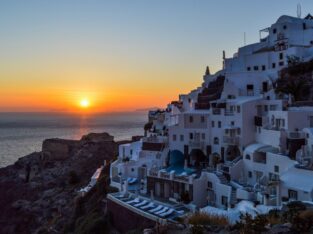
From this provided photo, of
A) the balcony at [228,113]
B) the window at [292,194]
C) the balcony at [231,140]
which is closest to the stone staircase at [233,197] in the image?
the window at [292,194]

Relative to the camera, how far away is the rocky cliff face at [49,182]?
51.2 meters

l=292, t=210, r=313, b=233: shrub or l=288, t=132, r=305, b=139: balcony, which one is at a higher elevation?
l=288, t=132, r=305, b=139: balcony

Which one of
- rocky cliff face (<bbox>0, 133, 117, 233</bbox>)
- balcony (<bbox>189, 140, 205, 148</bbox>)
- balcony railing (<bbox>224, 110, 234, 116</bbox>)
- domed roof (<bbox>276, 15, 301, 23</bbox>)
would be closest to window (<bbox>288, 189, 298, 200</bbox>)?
balcony railing (<bbox>224, 110, 234, 116</bbox>)

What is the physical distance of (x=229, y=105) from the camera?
36.9 meters

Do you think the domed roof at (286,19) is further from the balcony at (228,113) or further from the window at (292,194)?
the window at (292,194)

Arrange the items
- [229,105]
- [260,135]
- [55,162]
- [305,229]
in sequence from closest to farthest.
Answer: [305,229] → [260,135] → [229,105] → [55,162]

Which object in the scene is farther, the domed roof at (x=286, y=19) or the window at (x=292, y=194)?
the domed roof at (x=286, y=19)

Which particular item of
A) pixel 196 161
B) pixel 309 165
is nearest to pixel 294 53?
pixel 196 161

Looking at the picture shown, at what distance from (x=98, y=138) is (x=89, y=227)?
46.8 m

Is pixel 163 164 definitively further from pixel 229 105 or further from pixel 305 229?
pixel 305 229

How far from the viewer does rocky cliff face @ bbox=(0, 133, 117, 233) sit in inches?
2016

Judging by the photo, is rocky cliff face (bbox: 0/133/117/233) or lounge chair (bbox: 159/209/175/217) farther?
rocky cliff face (bbox: 0/133/117/233)

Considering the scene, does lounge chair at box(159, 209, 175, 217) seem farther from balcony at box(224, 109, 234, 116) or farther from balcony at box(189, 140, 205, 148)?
balcony at box(224, 109, 234, 116)

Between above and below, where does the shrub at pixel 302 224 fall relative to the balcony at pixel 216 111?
below
